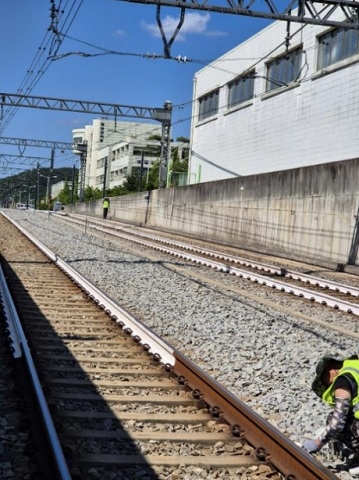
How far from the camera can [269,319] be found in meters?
9.78

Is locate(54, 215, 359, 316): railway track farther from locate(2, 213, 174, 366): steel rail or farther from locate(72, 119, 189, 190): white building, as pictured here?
locate(72, 119, 189, 190): white building

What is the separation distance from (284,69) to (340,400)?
30.7 m

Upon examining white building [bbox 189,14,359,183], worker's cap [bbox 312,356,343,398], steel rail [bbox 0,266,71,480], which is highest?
white building [bbox 189,14,359,183]

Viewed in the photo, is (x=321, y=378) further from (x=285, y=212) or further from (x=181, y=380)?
(x=285, y=212)

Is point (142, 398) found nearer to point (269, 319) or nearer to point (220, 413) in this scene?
point (220, 413)

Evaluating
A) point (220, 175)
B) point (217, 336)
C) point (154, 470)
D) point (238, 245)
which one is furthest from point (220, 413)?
point (220, 175)

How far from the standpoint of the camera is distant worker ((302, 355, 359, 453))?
4094 mm

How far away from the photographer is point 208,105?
146ft

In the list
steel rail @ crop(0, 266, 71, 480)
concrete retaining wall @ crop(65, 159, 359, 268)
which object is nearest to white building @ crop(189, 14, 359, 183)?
concrete retaining wall @ crop(65, 159, 359, 268)

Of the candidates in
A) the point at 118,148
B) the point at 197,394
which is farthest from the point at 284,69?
the point at 118,148

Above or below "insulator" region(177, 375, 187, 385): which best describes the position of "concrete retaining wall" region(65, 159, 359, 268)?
above

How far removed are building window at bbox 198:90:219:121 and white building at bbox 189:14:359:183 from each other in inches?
2.7

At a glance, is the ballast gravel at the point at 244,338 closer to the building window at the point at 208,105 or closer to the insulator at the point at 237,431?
the insulator at the point at 237,431

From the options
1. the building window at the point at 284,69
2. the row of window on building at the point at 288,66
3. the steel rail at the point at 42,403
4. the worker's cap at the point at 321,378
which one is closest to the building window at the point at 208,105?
the row of window on building at the point at 288,66
